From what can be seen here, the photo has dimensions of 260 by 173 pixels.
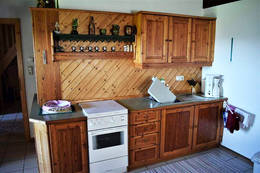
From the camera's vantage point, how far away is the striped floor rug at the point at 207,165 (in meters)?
2.87

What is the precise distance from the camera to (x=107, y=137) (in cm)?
256

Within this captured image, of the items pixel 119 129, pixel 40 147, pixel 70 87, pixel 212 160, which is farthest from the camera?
pixel 212 160

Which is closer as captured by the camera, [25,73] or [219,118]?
[219,118]

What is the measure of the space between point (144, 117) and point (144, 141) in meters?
0.36

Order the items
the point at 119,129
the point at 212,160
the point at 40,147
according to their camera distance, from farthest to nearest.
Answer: the point at 212,160
the point at 119,129
the point at 40,147

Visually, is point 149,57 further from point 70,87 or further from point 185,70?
point 70,87

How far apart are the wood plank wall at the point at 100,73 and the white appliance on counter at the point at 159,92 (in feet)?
1.01

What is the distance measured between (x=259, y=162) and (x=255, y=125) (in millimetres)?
702

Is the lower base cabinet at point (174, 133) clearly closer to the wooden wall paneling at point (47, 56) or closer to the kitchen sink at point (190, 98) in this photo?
the kitchen sink at point (190, 98)

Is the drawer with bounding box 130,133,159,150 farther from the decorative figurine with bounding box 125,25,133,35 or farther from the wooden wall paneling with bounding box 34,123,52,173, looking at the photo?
the decorative figurine with bounding box 125,25,133,35

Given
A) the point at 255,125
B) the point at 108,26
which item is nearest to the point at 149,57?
the point at 108,26

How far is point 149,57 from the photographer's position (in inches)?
119

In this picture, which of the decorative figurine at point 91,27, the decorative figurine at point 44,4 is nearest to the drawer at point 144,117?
the decorative figurine at point 91,27

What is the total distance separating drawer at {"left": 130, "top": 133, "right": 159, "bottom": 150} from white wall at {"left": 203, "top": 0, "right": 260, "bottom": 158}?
4.41 ft
